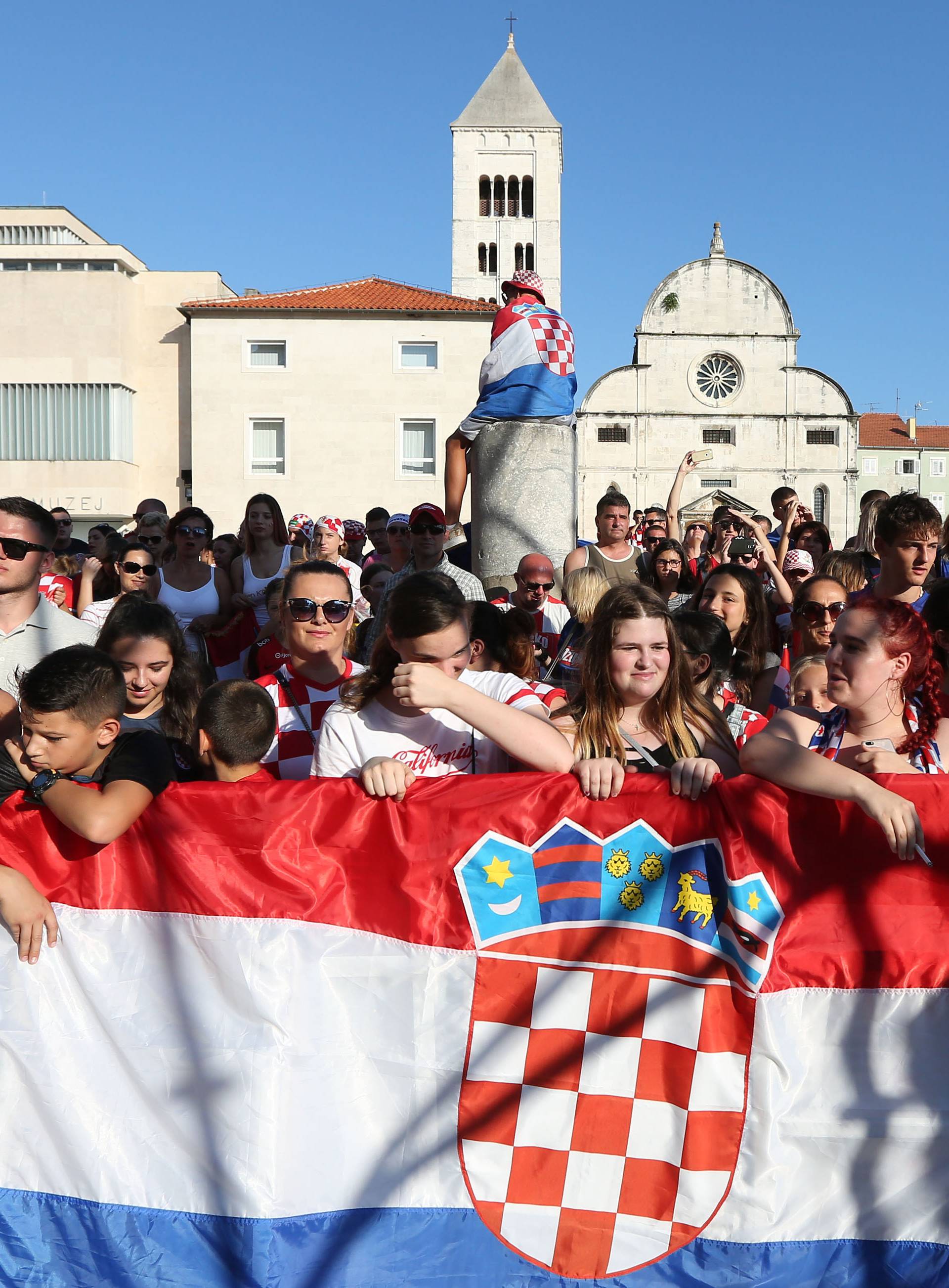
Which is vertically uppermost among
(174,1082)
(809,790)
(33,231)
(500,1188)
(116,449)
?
(33,231)

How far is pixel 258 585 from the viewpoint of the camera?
24.6ft

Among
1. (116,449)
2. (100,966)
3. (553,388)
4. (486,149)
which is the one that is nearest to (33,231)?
(116,449)

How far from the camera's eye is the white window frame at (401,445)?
1464 inches

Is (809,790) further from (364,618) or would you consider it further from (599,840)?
(364,618)

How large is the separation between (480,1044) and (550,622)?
3.92m

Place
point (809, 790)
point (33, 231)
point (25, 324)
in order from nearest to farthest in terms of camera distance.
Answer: point (809, 790)
point (25, 324)
point (33, 231)

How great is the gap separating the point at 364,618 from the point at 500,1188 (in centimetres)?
449

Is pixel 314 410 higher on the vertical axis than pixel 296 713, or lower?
higher

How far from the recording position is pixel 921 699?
3.25 m

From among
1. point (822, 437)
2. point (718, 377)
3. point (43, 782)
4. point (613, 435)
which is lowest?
point (43, 782)

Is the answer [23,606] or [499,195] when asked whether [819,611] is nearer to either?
[23,606]

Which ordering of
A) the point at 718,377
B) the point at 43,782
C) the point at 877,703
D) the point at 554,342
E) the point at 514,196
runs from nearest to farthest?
the point at 43,782, the point at 877,703, the point at 554,342, the point at 718,377, the point at 514,196

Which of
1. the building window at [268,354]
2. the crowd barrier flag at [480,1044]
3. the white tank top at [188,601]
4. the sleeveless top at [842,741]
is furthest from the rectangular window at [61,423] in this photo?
the sleeveless top at [842,741]

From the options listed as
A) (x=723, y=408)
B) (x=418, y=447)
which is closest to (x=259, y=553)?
(x=418, y=447)
